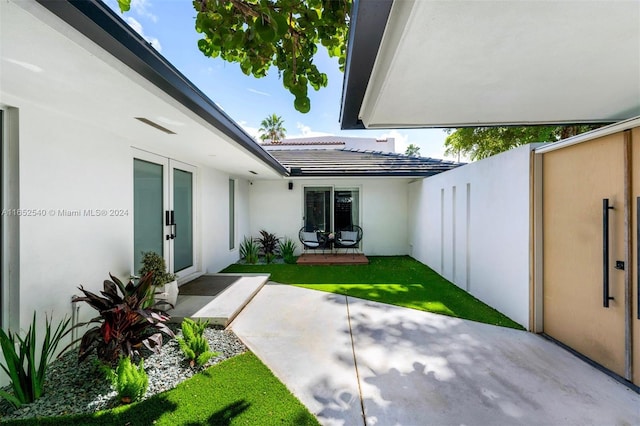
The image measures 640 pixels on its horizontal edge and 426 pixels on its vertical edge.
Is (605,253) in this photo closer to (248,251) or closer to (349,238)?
(349,238)

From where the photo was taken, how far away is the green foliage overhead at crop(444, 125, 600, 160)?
9514 millimetres

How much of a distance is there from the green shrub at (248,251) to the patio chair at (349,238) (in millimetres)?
2669

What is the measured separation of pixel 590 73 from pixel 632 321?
231 cm

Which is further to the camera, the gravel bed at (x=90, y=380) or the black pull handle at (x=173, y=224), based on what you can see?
the black pull handle at (x=173, y=224)

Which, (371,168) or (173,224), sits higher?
(371,168)

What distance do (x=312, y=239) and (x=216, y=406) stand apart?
21.4ft

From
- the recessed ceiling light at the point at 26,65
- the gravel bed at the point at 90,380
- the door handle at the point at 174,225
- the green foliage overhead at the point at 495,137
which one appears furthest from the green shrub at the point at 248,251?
the green foliage overhead at the point at 495,137

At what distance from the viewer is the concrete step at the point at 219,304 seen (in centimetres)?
390

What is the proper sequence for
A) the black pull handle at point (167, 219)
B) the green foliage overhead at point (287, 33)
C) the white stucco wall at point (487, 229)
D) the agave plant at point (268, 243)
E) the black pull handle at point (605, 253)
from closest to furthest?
the green foliage overhead at point (287, 33) → the black pull handle at point (605, 253) → the white stucco wall at point (487, 229) → the black pull handle at point (167, 219) → the agave plant at point (268, 243)

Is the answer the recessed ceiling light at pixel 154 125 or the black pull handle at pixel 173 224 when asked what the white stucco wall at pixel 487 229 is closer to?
the recessed ceiling light at pixel 154 125

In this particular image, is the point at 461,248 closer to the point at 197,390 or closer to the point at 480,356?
the point at 480,356

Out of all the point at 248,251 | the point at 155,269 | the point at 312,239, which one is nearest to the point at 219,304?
the point at 155,269

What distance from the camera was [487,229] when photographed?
4.68 meters

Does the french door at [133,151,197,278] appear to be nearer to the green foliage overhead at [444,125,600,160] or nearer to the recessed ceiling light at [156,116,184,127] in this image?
the recessed ceiling light at [156,116,184,127]
